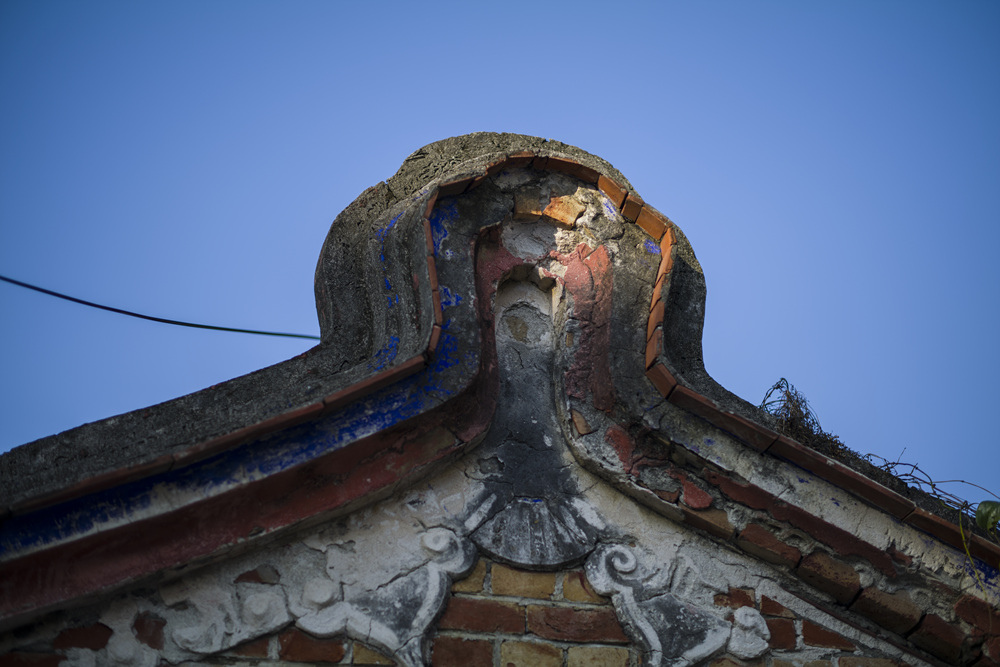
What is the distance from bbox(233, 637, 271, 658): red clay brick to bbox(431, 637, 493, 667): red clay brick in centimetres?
53

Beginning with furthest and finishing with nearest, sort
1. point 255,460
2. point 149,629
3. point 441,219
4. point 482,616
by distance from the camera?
point 441,219 < point 482,616 < point 255,460 < point 149,629

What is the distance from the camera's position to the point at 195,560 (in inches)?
118

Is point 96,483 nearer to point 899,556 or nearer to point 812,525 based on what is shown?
point 812,525

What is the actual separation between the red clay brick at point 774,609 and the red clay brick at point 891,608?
24cm

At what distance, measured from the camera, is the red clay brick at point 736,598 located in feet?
11.0

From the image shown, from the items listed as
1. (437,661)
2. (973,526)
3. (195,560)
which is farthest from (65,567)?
(973,526)

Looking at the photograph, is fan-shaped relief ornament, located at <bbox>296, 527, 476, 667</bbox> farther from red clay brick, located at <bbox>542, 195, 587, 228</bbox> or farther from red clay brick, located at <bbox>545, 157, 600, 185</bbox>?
red clay brick, located at <bbox>545, 157, 600, 185</bbox>

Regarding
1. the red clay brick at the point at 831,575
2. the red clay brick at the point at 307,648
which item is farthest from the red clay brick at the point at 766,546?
the red clay brick at the point at 307,648

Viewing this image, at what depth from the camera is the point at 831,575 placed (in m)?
3.36

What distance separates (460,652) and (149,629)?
3.20ft

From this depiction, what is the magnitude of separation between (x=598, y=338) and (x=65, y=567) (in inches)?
79.4

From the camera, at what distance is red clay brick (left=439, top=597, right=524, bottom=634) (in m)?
3.15

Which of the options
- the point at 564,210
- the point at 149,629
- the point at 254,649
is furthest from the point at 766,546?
the point at 149,629

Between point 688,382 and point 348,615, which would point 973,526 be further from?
point 348,615
